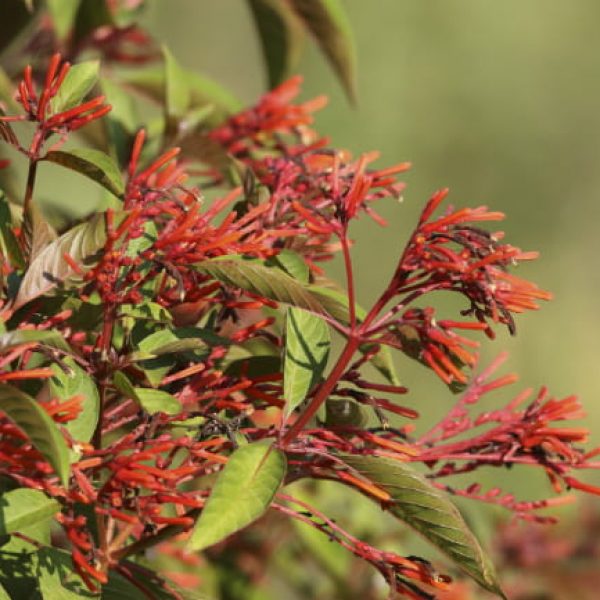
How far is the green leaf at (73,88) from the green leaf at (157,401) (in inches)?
9.0

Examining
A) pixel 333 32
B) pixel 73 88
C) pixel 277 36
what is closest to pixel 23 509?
pixel 73 88

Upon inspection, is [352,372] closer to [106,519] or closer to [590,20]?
[106,519]

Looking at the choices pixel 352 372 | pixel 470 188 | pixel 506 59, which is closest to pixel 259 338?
pixel 352 372

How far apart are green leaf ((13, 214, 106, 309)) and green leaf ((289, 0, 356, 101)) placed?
589mm

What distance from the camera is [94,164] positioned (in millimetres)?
850

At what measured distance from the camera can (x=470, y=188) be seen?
18.5 ft

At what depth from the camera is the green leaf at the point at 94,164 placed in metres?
0.85

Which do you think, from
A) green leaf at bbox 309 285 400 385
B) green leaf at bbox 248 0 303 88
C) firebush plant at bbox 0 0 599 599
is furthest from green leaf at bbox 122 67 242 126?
green leaf at bbox 309 285 400 385

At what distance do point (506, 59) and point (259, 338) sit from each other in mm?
5759

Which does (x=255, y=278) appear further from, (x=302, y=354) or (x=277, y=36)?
(x=277, y=36)

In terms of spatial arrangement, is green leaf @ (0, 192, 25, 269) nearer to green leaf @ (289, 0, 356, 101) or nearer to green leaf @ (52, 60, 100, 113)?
green leaf @ (52, 60, 100, 113)

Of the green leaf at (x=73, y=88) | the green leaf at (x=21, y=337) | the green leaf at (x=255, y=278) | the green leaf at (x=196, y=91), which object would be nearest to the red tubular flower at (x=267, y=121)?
the green leaf at (x=196, y=91)

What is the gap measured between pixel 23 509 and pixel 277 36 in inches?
35.0

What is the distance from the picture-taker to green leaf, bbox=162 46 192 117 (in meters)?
1.30
